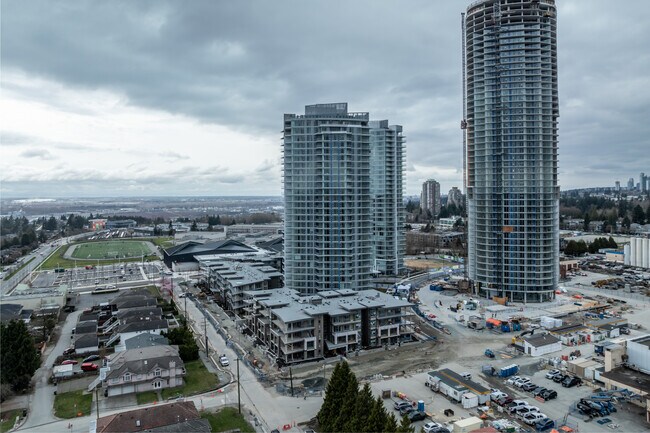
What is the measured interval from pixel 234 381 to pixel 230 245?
46231 millimetres

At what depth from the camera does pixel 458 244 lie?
91375mm

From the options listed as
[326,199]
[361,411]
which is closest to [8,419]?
[361,411]

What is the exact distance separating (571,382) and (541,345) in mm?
5820

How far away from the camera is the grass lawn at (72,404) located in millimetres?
24172

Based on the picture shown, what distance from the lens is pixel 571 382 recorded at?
27.1 meters

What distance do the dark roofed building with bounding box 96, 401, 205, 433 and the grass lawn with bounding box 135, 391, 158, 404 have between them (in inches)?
134

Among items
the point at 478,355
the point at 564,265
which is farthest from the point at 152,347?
the point at 564,265

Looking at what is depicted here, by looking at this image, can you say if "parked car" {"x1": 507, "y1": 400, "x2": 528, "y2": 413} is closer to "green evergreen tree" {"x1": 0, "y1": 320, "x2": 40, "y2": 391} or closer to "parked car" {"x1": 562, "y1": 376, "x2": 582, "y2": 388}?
"parked car" {"x1": 562, "y1": 376, "x2": 582, "y2": 388}

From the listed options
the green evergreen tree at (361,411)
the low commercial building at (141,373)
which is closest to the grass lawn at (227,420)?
the low commercial building at (141,373)

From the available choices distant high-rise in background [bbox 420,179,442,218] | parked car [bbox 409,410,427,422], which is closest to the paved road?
parked car [bbox 409,410,427,422]

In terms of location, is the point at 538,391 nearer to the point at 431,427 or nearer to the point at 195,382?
the point at 431,427

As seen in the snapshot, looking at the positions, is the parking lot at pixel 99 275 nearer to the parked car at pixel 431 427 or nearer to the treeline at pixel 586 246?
the parked car at pixel 431 427

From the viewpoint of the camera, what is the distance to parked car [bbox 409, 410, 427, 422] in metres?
23.0

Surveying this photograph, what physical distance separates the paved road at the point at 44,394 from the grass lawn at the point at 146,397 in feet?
13.5
